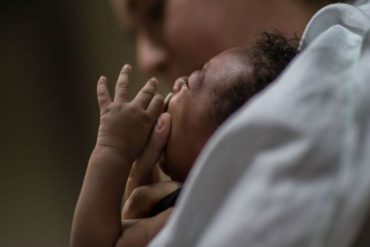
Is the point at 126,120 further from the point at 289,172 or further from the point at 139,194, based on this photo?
the point at 289,172

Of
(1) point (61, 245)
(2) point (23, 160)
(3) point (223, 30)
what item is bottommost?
(1) point (61, 245)

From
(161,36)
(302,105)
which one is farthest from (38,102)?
(302,105)

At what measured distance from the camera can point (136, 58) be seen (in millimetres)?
1555

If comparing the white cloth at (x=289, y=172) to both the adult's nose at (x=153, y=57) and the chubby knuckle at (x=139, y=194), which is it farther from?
the adult's nose at (x=153, y=57)

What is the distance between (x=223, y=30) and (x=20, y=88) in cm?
101

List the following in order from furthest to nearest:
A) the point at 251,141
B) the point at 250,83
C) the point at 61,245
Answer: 1. the point at 61,245
2. the point at 250,83
3. the point at 251,141

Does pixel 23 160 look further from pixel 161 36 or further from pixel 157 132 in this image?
pixel 157 132

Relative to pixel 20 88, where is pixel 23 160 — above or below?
below

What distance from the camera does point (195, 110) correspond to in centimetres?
60

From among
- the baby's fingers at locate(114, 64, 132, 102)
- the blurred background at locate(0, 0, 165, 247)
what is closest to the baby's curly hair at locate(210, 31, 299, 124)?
the baby's fingers at locate(114, 64, 132, 102)

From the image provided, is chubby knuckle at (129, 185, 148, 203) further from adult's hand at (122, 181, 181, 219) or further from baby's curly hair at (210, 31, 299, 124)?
baby's curly hair at (210, 31, 299, 124)

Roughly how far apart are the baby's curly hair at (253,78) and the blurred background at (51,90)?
3.42 feet

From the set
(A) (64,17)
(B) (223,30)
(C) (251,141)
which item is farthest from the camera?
(A) (64,17)

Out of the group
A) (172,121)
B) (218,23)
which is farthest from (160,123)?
Answer: (218,23)
